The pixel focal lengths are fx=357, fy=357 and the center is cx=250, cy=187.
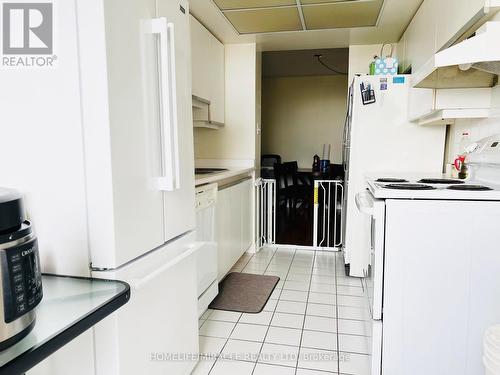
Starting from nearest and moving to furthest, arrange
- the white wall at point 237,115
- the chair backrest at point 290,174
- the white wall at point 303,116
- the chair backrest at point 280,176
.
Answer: the white wall at point 237,115
the chair backrest at point 280,176
the chair backrest at point 290,174
the white wall at point 303,116

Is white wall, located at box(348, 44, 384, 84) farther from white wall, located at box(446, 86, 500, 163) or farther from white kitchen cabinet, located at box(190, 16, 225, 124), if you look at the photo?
white kitchen cabinet, located at box(190, 16, 225, 124)

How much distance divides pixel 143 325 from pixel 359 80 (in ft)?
8.41

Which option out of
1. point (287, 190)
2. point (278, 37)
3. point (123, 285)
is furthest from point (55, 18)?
point (287, 190)

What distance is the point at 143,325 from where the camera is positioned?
1.29m

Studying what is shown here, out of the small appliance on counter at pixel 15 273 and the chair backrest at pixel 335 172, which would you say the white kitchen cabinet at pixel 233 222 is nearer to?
the chair backrest at pixel 335 172

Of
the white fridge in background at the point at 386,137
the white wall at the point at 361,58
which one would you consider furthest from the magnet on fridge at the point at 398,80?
the white wall at the point at 361,58

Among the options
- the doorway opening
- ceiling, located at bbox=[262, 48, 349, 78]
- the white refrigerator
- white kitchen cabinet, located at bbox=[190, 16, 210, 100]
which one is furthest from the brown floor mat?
ceiling, located at bbox=[262, 48, 349, 78]

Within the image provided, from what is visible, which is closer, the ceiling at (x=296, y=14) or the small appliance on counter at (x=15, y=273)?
the small appliance on counter at (x=15, y=273)

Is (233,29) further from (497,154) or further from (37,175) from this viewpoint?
(37,175)

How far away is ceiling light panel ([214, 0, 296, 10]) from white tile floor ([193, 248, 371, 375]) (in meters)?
2.20

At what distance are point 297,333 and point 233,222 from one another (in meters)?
1.18

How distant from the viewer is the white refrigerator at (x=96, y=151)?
105 cm

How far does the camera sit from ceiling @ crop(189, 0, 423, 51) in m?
2.69

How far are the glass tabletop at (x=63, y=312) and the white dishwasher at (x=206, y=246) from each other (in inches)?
46.4
